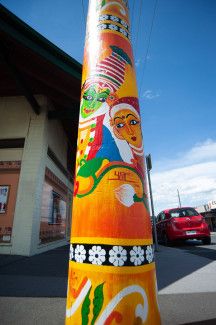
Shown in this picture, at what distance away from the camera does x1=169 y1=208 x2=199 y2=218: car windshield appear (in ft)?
28.9

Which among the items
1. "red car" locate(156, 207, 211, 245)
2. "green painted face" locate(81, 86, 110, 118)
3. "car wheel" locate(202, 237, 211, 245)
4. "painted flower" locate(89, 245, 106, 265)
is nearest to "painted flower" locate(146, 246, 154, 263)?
"painted flower" locate(89, 245, 106, 265)

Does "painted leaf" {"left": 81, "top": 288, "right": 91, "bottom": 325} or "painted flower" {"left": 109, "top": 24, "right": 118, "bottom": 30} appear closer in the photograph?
"painted leaf" {"left": 81, "top": 288, "right": 91, "bottom": 325}

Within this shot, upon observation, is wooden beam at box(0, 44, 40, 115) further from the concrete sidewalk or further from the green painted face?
the green painted face

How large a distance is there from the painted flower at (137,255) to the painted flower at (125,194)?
30 cm

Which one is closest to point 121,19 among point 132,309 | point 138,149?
point 138,149

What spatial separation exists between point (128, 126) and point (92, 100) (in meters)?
0.40

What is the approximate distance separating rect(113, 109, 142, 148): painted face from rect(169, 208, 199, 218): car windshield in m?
7.68

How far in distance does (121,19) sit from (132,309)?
2.58m

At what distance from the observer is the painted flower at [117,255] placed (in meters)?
1.44

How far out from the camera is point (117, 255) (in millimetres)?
1461

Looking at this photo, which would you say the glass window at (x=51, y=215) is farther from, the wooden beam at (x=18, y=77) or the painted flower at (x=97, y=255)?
the painted flower at (x=97, y=255)

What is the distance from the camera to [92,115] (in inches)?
73.7

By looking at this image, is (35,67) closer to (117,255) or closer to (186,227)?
(117,255)

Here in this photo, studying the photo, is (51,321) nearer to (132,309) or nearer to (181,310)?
(132,309)
